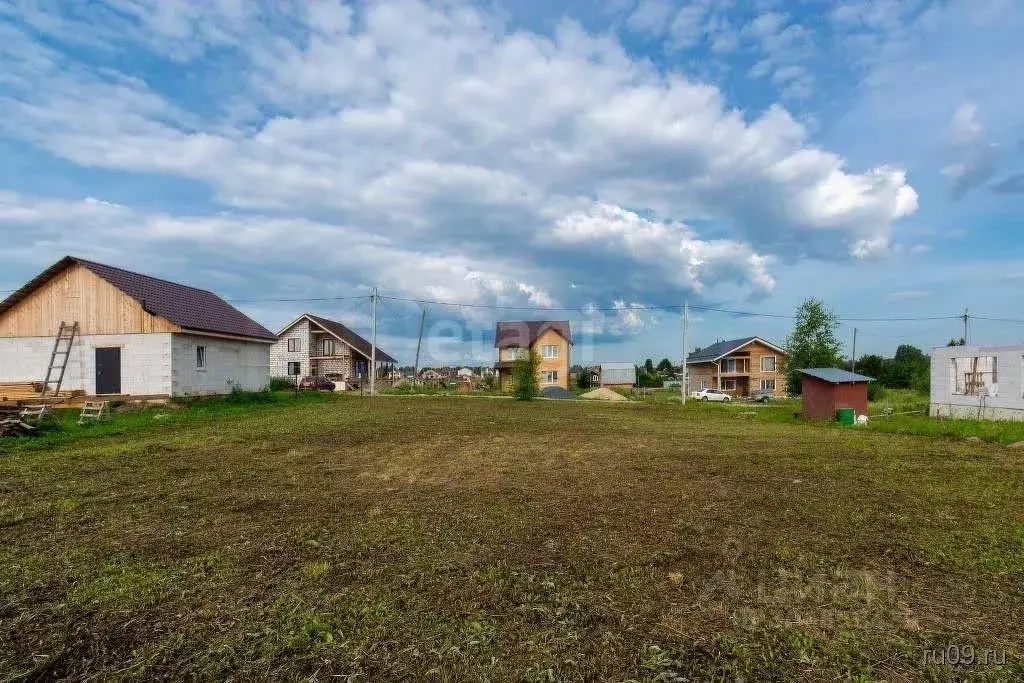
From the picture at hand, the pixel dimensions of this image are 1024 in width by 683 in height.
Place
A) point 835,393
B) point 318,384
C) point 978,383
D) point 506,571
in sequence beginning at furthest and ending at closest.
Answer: point 318,384 < point 835,393 < point 978,383 < point 506,571

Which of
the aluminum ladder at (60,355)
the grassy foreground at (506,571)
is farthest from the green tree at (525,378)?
the grassy foreground at (506,571)

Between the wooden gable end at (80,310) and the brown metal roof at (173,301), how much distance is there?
22 centimetres

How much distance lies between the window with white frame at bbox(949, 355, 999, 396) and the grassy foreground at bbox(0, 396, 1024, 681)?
13522mm

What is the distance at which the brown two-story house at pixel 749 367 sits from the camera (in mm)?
55219

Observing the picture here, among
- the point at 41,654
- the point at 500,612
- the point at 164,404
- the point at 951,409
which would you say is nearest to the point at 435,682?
the point at 500,612

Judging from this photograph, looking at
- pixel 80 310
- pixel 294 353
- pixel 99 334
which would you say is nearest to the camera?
pixel 99 334

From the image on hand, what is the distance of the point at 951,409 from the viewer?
21938 mm

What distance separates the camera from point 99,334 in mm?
21328

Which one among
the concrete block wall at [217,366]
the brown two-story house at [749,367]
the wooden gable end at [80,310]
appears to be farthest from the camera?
the brown two-story house at [749,367]

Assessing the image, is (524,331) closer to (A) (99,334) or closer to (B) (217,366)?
(B) (217,366)

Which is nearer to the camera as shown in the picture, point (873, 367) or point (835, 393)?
point (835, 393)

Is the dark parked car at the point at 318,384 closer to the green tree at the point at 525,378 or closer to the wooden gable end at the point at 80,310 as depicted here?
the green tree at the point at 525,378

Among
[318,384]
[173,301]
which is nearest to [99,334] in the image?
[173,301]

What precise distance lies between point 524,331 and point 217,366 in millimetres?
33981
